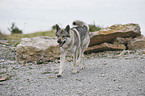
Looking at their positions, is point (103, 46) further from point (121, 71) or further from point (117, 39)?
point (121, 71)

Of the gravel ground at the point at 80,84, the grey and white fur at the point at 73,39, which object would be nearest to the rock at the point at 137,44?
the gravel ground at the point at 80,84

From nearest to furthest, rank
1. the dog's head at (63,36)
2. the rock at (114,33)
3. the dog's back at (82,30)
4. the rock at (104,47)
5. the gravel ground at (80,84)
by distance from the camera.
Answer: the gravel ground at (80,84)
the dog's head at (63,36)
the dog's back at (82,30)
the rock at (114,33)
the rock at (104,47)

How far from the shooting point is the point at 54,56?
891 centimetres

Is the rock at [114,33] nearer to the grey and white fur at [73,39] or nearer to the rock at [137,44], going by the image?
the rock at [137,44]

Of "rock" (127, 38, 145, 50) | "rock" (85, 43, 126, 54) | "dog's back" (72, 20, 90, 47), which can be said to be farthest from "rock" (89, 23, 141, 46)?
"dog's back" (72, 20, 90, 47)

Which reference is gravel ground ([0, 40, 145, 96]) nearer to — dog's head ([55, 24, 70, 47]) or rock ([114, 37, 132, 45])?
dog's head ([55, 24, 70, 47])

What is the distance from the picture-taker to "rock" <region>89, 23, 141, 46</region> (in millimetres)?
10734

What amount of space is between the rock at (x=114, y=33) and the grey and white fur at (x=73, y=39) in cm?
379

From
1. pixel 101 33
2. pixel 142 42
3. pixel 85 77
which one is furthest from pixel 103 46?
pixel 85 77

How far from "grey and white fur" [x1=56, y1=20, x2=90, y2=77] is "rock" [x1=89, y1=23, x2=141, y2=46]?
3793mm

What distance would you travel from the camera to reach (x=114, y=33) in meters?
10.8

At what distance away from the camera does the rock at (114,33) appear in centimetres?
1073

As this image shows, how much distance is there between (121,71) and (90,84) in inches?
72.7

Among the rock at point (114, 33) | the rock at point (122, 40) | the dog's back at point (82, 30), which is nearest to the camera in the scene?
the dog's back at point (82, 30)
